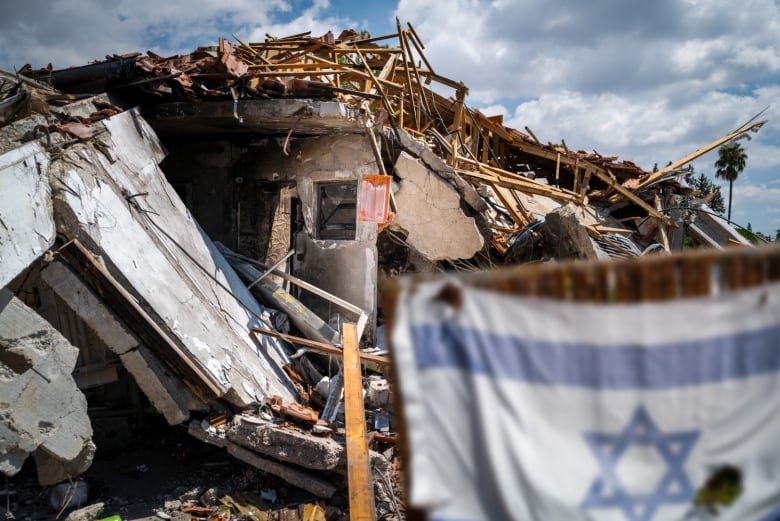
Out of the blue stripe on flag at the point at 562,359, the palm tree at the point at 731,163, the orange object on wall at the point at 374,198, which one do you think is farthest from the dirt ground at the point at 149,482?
the palm tree at the point at 731,163

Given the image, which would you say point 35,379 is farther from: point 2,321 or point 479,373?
point 479,373

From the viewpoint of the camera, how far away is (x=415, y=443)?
5.42ft

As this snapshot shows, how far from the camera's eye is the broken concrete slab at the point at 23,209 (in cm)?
370

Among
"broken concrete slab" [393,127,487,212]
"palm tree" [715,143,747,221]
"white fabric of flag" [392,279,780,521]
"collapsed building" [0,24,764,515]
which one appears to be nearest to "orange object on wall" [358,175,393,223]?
"collapsed building" [0,24,764,515]

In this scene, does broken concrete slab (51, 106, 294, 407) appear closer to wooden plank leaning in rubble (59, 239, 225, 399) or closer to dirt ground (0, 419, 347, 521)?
wooden plank leaning in rubble (59, 239, 225, 399)

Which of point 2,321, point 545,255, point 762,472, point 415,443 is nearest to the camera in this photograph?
point 415,443

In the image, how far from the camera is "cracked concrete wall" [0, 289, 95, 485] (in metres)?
3.66

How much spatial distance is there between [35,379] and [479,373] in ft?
12.3

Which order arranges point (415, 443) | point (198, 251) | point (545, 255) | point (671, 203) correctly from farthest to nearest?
point (671, 203) < point (545, 255) < point (198, 251) < point (415, 443)

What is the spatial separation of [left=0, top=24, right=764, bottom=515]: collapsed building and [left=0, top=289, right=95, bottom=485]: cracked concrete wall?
0.01 m

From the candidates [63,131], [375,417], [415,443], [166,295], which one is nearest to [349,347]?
[375,417]

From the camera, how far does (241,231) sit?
849 centimetres

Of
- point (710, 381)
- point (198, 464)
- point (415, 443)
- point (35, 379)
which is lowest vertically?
point (198, 464)

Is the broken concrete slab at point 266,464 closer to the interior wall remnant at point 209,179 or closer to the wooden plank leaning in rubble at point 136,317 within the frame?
the wooden plank leaning in rubble at point 136,317
